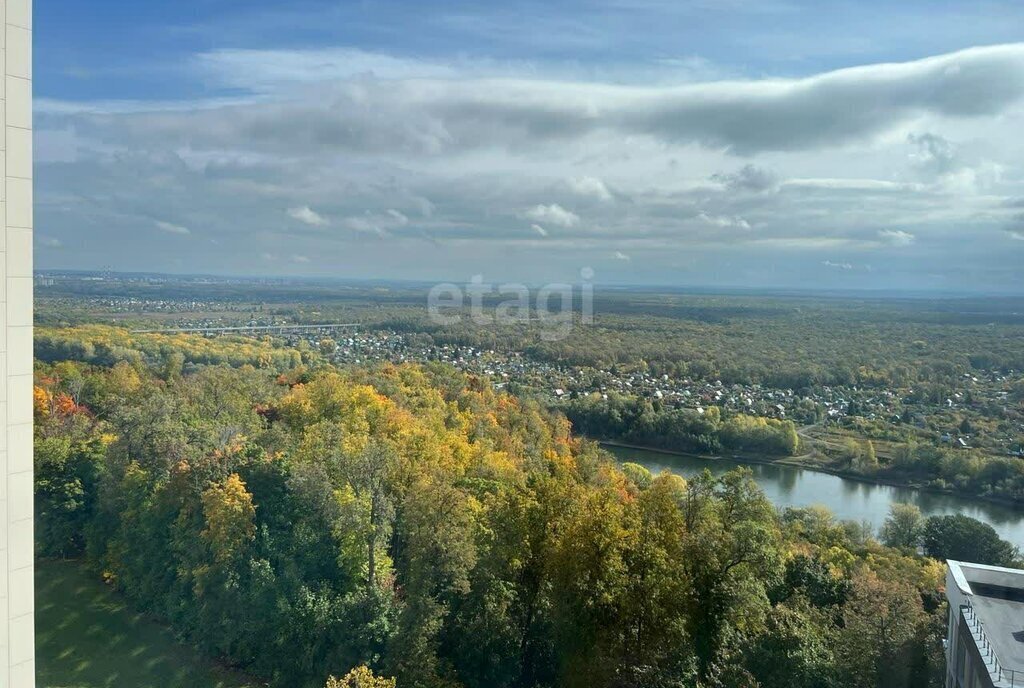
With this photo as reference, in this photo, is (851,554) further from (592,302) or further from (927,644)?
(592,302)

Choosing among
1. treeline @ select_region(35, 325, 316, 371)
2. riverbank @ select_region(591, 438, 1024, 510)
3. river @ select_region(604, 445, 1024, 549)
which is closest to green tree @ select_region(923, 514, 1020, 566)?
river @ select_region(604, 445, 1024, 549)

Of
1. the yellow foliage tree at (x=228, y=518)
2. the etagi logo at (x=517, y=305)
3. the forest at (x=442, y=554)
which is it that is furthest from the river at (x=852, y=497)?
the yellow foliage tree at (x=228, y=518)

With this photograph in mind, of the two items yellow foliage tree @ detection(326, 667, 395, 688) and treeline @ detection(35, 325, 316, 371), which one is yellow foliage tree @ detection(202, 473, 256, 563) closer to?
yellow foliage tree @ detection(326, 667, 395, 688)

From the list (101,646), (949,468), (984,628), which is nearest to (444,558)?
(101,646)

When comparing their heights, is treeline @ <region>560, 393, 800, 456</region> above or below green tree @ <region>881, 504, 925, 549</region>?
above

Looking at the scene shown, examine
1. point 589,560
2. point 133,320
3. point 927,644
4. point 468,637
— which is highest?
point 133,320

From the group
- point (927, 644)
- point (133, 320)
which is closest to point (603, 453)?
point (927, 644)

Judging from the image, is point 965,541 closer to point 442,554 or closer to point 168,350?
point 442,554
